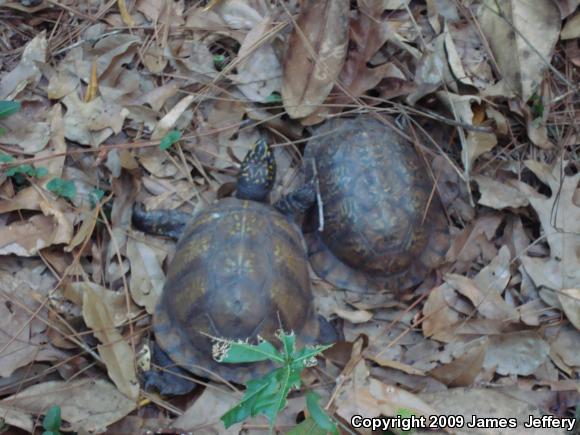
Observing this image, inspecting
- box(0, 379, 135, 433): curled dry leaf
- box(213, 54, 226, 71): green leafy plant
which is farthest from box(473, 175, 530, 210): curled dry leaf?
box(0, 379, 135, 433): curled dry leaf

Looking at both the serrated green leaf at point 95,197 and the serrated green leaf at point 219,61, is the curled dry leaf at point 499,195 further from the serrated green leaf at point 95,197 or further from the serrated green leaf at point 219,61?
the serrated green leaf at point 95,197

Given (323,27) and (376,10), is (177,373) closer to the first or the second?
(323,27)

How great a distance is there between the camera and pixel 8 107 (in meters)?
2.98

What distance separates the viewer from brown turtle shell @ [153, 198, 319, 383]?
8.67ft

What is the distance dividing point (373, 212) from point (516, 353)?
937 mm

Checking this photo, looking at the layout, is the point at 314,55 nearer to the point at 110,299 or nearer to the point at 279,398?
the point at 110,299

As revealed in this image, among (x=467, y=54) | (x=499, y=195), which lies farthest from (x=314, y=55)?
(x=499, y=195)

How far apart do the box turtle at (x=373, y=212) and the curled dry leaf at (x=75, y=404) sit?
1.22 metres

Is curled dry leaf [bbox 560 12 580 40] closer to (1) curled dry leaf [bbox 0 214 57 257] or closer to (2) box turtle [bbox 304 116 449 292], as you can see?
(2) box turtle [bbox 304 116 449 292]

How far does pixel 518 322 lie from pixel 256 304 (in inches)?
47.4

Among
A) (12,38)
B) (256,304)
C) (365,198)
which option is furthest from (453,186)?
(12,38)

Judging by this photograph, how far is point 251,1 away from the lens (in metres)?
3.44

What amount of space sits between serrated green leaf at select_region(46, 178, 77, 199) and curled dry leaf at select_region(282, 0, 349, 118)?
1.14 metres

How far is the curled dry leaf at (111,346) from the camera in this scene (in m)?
2.62
